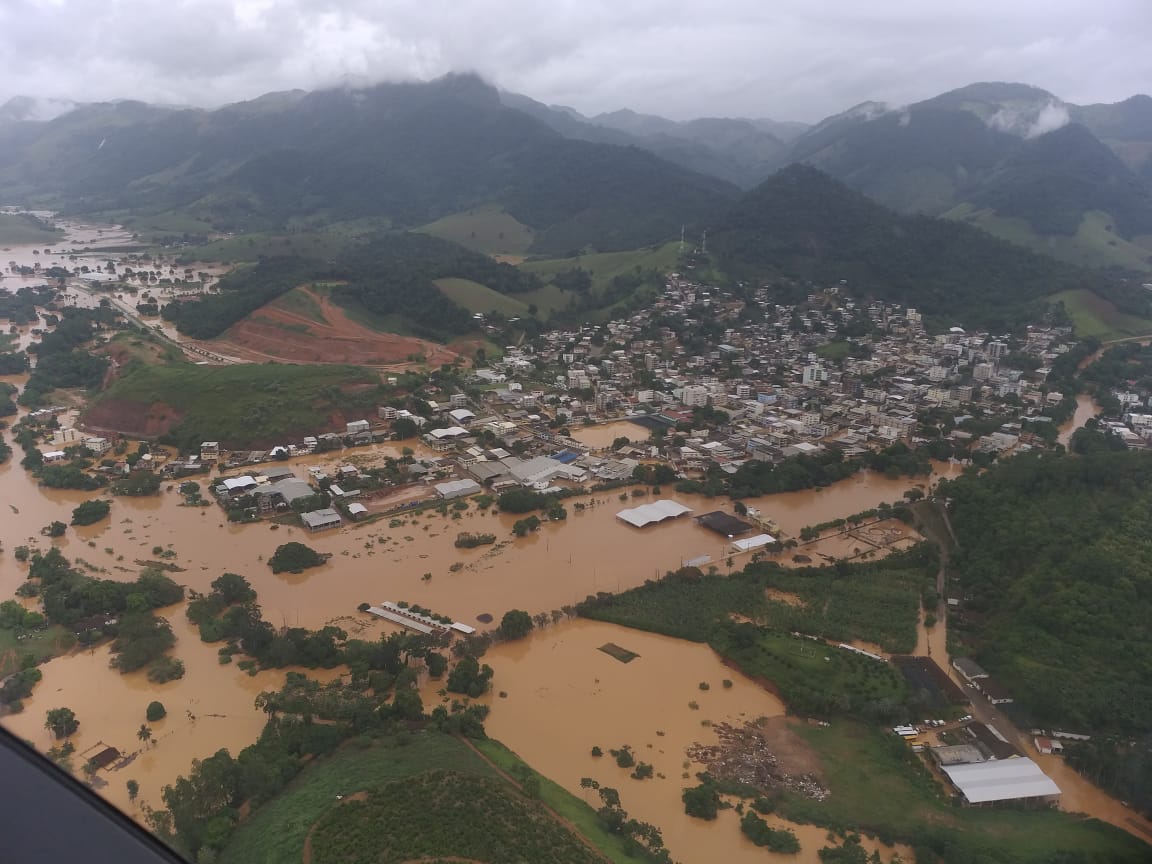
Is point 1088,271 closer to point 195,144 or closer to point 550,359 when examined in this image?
point 550,359

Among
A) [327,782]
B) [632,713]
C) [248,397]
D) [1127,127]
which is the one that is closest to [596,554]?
[632,713]

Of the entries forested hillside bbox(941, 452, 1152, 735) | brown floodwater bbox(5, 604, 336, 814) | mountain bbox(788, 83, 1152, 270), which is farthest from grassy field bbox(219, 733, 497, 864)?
mountain bbox(788, 83, 1152, 270)

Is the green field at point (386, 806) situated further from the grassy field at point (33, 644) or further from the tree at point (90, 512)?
the tree at point (90, 512)

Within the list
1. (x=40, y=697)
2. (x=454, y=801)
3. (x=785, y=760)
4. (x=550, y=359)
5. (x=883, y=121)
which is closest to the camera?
(x=454, y=801)

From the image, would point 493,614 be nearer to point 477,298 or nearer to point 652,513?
point 652,513

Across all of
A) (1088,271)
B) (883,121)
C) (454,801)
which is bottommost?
(454,801)

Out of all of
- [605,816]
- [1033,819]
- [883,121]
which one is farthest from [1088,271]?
[883,121]

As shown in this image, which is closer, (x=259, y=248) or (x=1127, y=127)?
(x=259, y=248)

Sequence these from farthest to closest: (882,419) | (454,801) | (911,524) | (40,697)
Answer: (882,419), (911,524), (40,697), (454,801)
